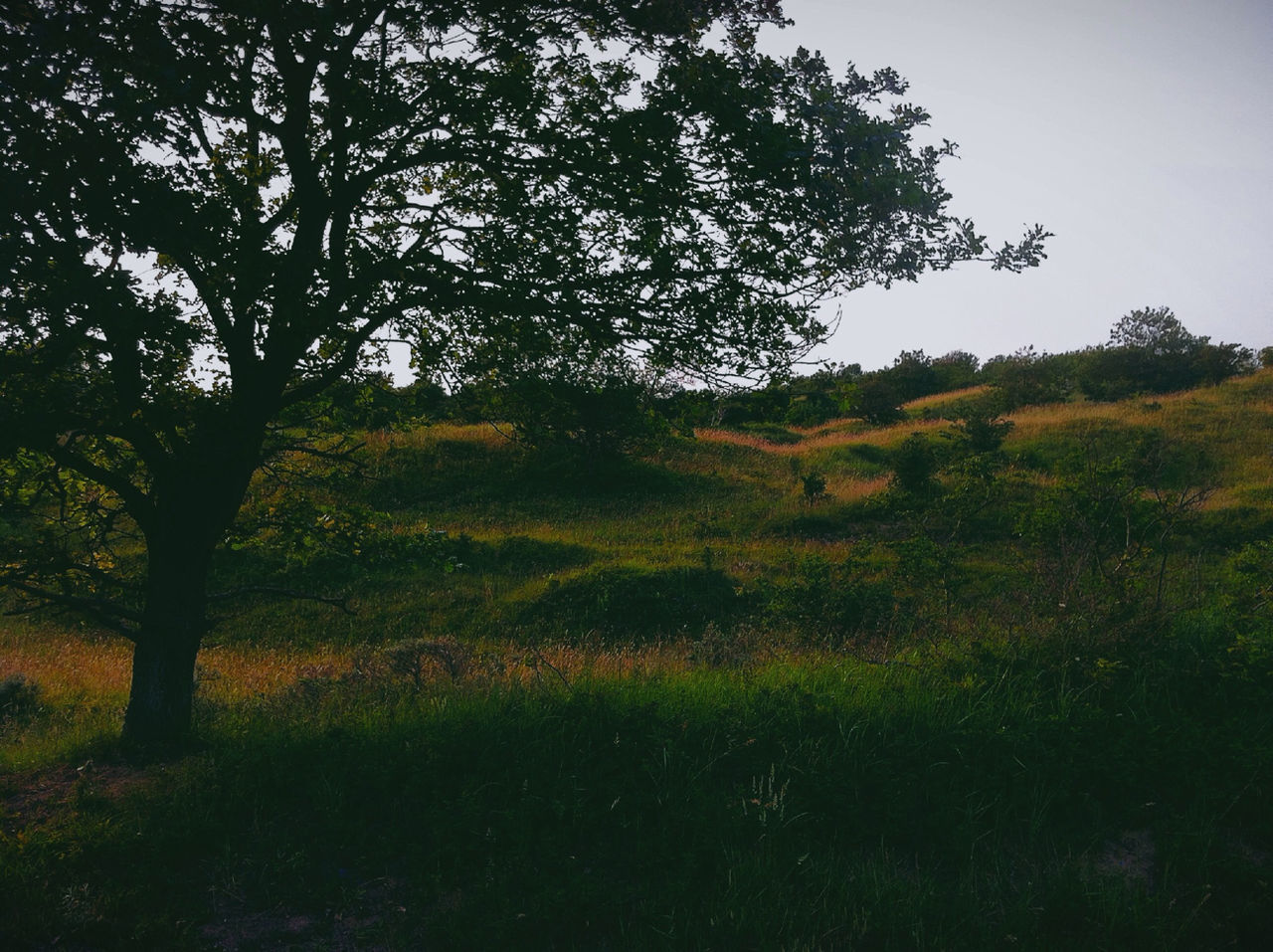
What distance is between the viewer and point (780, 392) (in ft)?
20.2

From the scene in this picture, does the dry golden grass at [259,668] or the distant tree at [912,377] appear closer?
the dry golden grass at [259,668]

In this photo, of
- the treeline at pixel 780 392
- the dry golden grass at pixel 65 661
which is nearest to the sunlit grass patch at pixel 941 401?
the treeline at pixel 780 392

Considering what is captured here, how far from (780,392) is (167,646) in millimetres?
5380

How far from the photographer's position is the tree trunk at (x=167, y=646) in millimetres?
6164

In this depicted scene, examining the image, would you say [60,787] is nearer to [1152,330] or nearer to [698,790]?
[698,790]

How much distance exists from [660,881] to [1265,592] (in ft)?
20.2

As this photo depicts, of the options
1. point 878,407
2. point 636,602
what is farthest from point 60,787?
point 878,407

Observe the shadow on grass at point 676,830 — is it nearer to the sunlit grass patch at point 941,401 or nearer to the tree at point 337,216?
the tree at point 337,216

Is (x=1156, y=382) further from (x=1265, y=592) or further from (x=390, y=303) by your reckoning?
(x=390, y=303)

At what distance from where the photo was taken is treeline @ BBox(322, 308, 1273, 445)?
20.9ft

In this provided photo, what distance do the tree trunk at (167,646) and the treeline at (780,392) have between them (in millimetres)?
1710

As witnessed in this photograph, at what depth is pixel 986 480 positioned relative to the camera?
45.6ft

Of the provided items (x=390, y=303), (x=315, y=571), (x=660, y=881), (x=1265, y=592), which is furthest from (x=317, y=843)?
(x=315, y=571)

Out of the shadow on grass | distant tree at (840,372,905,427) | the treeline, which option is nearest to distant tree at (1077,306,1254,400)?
the treeline
